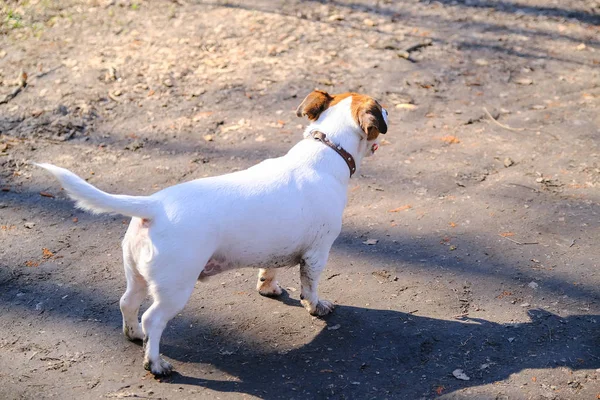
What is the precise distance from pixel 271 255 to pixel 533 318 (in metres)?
1.93

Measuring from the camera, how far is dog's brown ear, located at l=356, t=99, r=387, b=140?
444 centimetres

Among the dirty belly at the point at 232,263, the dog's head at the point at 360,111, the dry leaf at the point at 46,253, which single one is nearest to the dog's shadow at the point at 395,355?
the dirty belly at the point at 232,263

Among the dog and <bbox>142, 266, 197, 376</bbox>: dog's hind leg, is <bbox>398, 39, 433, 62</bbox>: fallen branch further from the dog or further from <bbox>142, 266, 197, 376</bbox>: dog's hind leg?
<bbox>142, 266, 197, 376</bbox>: dog's hind leg

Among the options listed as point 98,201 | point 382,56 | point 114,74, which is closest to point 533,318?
point 98,201

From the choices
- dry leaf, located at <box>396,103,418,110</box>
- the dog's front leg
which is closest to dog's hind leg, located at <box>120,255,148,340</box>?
the dog's front leg

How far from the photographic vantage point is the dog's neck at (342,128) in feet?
15.1

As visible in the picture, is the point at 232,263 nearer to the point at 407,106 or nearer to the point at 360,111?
the point at 360,111

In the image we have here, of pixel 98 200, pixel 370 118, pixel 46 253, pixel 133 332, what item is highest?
pixel 370 118

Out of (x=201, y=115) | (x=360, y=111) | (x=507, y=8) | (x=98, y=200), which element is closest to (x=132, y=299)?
(x=98, y=200)

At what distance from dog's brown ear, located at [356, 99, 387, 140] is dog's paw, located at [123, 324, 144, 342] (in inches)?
79.7

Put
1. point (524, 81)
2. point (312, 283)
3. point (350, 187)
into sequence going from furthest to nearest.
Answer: point (524, 81) < point (350, 187) < point (312, 283)

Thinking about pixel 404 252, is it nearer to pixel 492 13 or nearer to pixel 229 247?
pixel 229 247

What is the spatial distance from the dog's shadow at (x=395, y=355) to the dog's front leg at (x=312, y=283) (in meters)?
0.12

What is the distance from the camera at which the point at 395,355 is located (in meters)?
4.44
